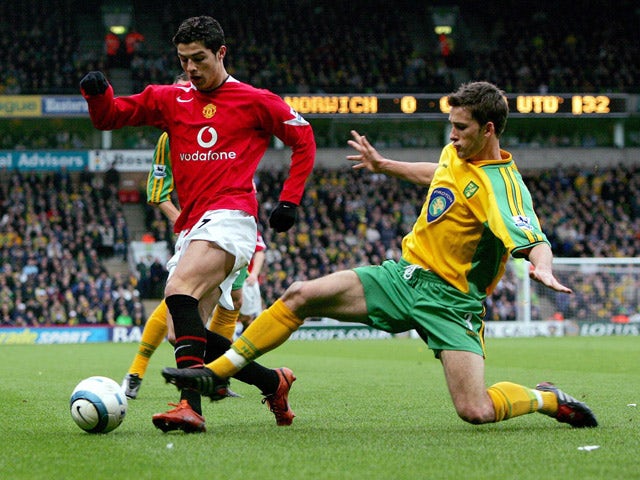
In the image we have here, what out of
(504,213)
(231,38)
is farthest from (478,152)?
(231,38)

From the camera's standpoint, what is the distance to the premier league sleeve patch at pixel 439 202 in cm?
592

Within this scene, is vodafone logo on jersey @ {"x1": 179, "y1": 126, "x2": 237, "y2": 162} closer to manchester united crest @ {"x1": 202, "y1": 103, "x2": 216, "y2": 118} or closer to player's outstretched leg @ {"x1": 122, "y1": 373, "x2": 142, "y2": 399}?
manchester united crest @ {"x1": 202, "y1": 103, "x2": 216, "y2": 118}

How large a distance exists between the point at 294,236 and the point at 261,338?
1004 inches

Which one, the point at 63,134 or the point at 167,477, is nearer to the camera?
the point at 167,477

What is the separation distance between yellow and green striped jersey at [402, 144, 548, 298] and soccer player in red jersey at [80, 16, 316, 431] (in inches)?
31.5

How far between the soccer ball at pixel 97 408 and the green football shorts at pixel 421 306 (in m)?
1.47

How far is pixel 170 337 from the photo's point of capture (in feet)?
24.3

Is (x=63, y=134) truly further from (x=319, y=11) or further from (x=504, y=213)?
(x=504, y=213)

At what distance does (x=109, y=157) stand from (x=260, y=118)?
92.5 ft

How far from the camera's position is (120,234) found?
30.3 meters

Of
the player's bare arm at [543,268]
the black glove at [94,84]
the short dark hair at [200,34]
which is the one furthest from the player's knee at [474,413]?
the black glove at [94,84]

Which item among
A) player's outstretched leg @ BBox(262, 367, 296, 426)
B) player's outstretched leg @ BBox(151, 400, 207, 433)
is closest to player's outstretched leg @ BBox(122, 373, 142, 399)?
player's outstretched leg @ BBox(262, 367, 296, 426)

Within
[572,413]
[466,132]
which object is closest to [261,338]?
[466,132]

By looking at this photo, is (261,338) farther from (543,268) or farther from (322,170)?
(322,170)
